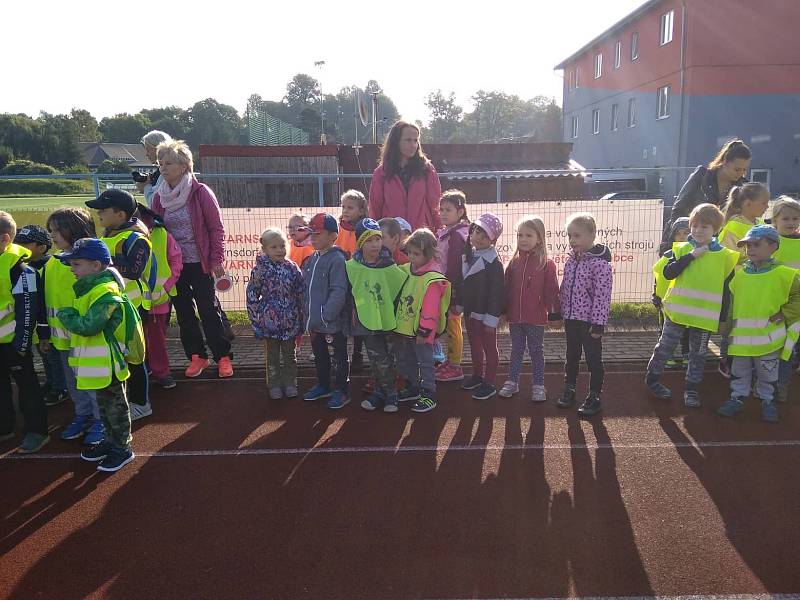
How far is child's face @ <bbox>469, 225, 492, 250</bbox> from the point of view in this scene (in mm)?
5105

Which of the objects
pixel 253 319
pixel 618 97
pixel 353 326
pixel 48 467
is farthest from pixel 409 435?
pixel 618 97

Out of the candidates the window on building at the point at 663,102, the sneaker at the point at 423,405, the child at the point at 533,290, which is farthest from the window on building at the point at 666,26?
the sneaker at the point at 423,405

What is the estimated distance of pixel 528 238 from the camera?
500 centimetres

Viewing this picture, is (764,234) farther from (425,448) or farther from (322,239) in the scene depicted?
(322,239)

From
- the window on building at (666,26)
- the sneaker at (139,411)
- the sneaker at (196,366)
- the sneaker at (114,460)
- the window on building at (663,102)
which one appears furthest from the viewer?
the window on building at (663,102)

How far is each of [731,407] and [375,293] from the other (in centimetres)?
312

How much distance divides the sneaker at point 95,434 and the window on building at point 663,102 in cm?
2987

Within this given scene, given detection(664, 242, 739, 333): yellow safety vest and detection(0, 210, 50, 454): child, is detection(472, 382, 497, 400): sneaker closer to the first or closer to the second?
detection(664, 242, 739, 333): yellow safety vest

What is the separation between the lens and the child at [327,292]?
16.6 ft

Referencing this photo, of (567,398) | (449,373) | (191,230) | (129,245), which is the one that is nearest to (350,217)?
(191,230)

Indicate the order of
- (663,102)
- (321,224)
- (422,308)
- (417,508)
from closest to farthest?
(417,508)
(422,308)
(321,224)
(663,102)

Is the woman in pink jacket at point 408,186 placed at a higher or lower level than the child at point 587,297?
higher

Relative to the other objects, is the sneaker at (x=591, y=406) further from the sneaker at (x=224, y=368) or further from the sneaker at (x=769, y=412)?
the sneaker at (x=224, y=368)

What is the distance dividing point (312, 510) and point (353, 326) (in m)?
1.98
